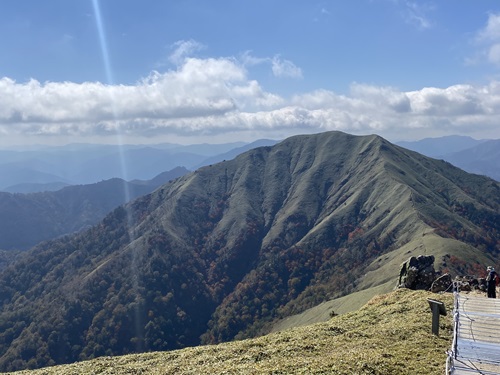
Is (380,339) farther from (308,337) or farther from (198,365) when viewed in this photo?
(198,365)

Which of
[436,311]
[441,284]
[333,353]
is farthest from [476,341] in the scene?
[441,284]

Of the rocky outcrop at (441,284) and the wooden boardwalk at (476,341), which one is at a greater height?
the wooden boardwalk at (476,341)

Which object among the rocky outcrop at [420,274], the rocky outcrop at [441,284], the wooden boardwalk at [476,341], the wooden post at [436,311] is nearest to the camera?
the wooden boardwalk at [476,341]

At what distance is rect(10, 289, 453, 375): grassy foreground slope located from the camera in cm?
2753

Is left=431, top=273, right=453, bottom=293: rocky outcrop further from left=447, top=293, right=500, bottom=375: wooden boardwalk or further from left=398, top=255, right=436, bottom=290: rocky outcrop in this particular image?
left=447, top=293, right=500, bottom=375: wooden boardwalk

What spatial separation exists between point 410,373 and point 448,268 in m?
149

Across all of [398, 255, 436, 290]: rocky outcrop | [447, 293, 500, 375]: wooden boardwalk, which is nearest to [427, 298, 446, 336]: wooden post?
[447, 293, 500, 375]: wooden boardwalk

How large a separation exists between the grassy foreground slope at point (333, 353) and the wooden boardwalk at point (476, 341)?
315 cm

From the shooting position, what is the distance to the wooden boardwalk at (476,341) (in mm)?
21516

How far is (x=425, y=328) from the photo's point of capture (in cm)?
3603

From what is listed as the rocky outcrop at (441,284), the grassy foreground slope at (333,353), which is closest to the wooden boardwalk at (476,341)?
the grassy foreground slope at (333,353)

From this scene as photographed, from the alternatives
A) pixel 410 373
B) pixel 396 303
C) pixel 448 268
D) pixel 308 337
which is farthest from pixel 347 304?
pixel 410 373

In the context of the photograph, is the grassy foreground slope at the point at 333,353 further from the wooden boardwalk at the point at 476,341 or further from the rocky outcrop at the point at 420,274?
the rocky outcrop at the point at 420,274

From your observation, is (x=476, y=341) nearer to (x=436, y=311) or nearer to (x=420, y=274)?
(x=436, y=311)
